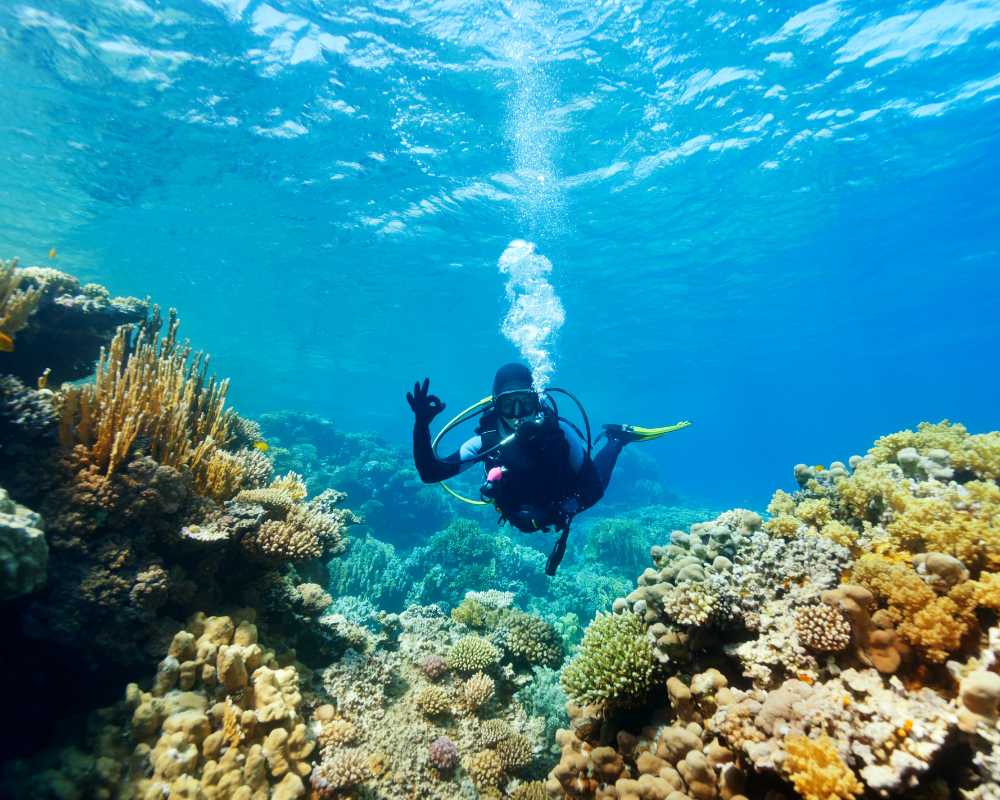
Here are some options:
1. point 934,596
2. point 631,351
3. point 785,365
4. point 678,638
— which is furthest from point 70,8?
point 785,365

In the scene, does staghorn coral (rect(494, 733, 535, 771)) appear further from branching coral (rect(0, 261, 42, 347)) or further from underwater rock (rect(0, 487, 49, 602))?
branching coral (rect(0, 261, 42, 347))

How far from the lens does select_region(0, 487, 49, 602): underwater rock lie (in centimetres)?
252

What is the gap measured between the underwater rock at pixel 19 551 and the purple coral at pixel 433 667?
3.21 m

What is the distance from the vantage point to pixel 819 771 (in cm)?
192

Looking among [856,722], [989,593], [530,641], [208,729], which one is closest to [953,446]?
[989,593]

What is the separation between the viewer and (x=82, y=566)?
314 centimetres

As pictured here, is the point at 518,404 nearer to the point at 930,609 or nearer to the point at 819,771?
the point at 930,609

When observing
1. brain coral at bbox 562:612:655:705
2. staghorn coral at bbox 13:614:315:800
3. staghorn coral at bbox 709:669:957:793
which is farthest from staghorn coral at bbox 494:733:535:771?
staghorn coral at bbox 709:669:957:793

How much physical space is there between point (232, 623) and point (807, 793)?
3888mm

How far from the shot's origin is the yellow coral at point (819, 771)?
187cm

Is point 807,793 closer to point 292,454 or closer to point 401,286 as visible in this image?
point 292,454

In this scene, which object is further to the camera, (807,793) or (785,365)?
(785,365)

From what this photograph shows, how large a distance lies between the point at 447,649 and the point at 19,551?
3.81 metres

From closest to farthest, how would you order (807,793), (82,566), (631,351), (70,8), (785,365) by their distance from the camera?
(807,793) → (82,566) → (70,8) → (631,351) → (785,365)
